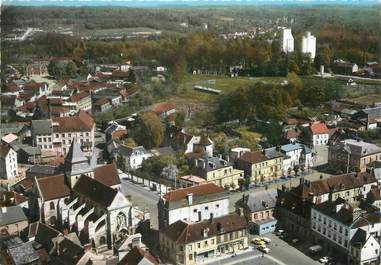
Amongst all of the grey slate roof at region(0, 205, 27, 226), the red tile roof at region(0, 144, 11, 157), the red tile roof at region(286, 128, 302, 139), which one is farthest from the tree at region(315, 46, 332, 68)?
the grey slate roof at region(0, 205, 27, 226)

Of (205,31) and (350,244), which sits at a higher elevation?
(205,31)

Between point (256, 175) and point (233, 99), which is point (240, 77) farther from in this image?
point (256, 175)

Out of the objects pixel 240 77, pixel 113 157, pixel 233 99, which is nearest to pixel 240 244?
pixel 113 157

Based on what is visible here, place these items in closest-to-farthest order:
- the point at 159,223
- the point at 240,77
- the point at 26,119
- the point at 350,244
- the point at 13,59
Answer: the point at 350,244, the point at 159,223, the point at 26,119, the point at 240,77, the point at 13,59

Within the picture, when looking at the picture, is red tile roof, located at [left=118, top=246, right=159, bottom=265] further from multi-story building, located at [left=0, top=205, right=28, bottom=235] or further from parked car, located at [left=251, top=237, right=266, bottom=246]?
multi-story building, located at [left=0, top=205, right=28, bottom=235]

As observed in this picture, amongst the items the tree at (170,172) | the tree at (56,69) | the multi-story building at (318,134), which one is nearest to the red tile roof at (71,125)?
the tree at (170,172)
